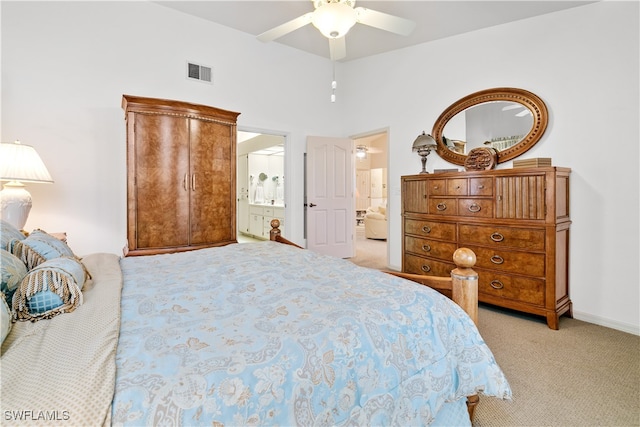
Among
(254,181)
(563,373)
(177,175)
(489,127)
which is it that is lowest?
(563,373)

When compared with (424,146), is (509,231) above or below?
→ below

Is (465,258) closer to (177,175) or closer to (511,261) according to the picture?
(511,261)

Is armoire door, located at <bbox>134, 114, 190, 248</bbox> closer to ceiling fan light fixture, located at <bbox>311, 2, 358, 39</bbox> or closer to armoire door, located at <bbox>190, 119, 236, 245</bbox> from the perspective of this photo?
armoire door, located at <bbox>190, 119, 236, 245</bbox>

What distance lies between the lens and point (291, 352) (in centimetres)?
85

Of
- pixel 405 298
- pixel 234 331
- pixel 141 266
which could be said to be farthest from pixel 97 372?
pixel 141 266

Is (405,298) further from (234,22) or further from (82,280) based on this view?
(234,22)

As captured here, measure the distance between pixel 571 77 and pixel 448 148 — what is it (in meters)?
1.26

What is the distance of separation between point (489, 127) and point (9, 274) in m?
3.90

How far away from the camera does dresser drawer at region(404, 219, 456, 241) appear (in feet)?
10.7

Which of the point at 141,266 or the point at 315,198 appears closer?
the point at 141,266

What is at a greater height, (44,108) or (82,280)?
(44,108)

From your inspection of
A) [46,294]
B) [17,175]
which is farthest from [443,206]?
[17,175]

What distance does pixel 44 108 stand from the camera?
118 inches

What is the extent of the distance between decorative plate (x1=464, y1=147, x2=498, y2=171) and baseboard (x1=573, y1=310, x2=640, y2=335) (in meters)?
1.55
